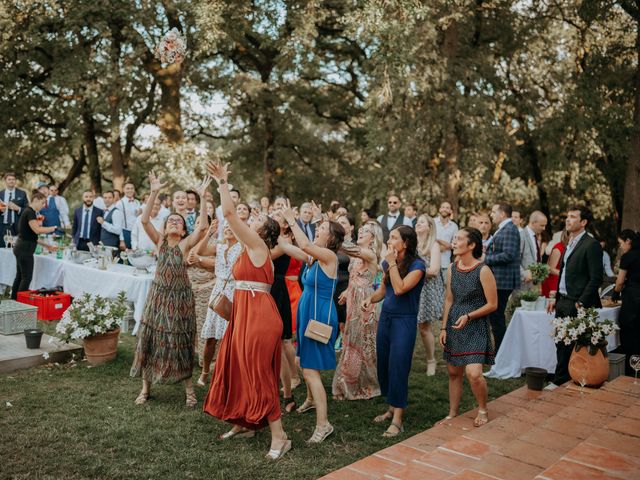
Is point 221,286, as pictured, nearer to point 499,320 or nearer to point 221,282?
point 221,282

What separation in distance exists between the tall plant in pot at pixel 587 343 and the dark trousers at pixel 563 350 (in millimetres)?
211

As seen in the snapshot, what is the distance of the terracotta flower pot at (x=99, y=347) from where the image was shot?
20.9 ft

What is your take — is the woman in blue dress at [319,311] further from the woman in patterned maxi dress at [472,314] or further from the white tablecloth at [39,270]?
the white tablecloth at [39,270]

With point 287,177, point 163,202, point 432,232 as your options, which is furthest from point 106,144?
point 432,232

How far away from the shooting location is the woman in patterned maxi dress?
4645 millimetres

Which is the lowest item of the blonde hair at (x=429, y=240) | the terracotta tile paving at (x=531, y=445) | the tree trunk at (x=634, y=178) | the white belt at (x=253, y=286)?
the terracotta tile paving at (x=531, y=445)

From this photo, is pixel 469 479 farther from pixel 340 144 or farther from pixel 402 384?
pixel 340 144

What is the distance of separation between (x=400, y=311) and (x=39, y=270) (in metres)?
7.05

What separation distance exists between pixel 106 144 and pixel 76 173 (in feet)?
6.07

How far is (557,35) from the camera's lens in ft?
54.4

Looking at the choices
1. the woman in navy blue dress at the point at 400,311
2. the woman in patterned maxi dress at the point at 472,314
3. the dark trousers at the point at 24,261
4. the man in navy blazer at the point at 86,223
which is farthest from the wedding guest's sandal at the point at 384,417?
the man in navy blazer at the point at 86,223

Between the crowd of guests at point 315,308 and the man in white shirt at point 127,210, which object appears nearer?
the crowd of guests at point 315,308

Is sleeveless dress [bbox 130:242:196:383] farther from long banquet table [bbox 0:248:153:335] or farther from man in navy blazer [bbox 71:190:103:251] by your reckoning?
man in navy blazer [bbox 71:190:103:251]

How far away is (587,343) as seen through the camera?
18.0 feet
